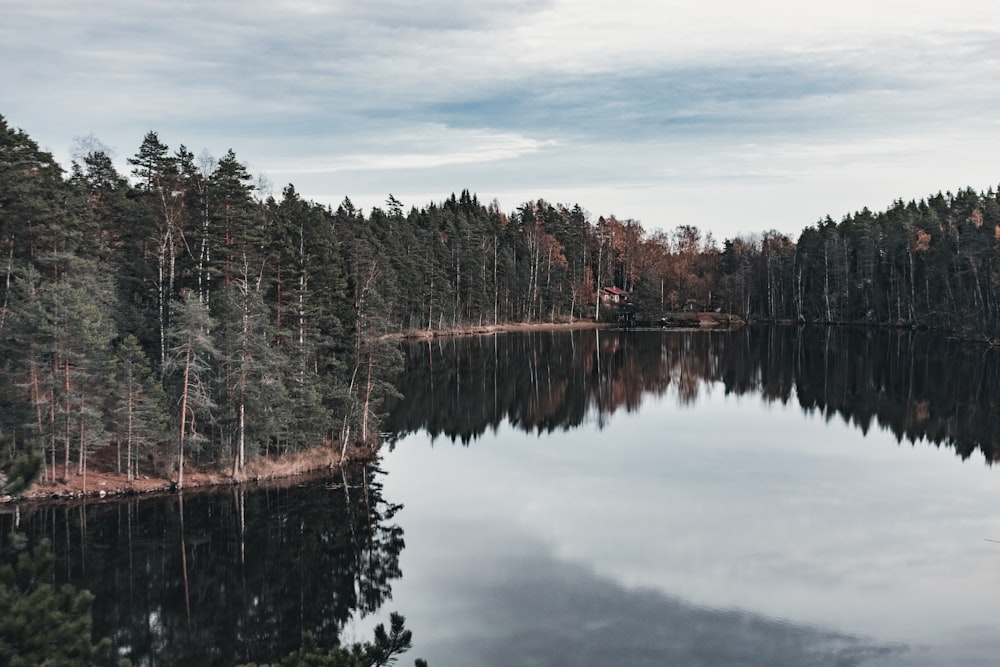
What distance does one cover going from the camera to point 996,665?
24203 millimetres

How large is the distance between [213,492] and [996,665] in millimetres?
36000

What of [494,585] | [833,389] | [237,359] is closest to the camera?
[494,585]

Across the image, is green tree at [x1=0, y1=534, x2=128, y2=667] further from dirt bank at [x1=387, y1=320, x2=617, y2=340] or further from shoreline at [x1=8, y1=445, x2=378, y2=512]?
dirt bank at [x1=387, y1=320, x2=617, y2=340]

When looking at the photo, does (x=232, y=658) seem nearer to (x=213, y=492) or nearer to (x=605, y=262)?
(x=213, y=492)

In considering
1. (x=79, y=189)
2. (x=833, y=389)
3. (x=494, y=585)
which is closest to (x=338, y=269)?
(x=79, y=189)

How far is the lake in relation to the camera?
26266 millimetres

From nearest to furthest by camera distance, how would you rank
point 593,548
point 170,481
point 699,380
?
point 593,548
point 170,481
point 699,380

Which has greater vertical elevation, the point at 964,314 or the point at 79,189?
the point at 79,189

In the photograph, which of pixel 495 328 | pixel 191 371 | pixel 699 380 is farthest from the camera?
pixel 495 328

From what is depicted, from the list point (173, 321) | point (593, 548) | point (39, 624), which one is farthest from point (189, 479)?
point (39, 624)

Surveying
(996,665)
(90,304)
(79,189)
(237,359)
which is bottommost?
(996,665)

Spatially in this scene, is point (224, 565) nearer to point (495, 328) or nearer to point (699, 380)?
point (699, 380)

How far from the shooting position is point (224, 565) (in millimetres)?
32562

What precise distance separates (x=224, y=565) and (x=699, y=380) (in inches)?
2531
